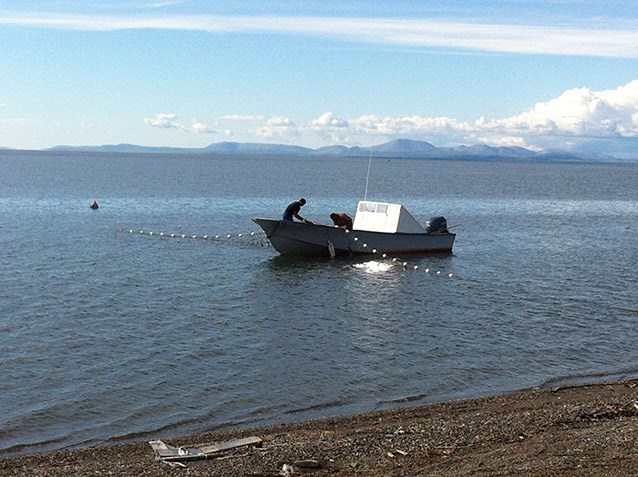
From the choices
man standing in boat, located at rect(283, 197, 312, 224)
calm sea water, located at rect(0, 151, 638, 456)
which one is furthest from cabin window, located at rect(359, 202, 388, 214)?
man standing in boat, located at rect(283, 197, 312, 224)

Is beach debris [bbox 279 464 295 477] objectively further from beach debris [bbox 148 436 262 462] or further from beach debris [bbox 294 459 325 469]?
beach debris [bbox 148 436 262 462]

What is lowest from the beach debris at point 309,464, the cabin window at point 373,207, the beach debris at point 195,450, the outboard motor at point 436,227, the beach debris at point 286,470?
the beach debris at point 195,450

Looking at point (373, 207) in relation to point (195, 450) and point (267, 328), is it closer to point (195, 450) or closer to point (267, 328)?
point (267, 328)

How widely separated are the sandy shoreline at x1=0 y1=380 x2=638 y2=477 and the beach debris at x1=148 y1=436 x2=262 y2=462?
0.55 ft

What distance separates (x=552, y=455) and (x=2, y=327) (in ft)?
53.7

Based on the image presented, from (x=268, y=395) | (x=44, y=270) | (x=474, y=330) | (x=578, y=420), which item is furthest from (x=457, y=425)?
(x=44, y=270)

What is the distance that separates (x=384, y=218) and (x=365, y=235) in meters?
1.68

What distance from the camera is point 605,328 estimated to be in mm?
25312

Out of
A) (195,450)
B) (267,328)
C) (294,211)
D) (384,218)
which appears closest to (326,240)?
(294,211)

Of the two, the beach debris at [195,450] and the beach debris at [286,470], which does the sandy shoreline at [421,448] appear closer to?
the beach debris at [286,470]

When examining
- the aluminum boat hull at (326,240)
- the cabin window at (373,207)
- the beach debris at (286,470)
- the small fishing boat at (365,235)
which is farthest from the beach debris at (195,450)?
the cabin window at (373,207)

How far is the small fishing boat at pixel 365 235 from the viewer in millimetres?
37156

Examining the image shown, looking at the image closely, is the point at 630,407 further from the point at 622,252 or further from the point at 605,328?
the point at 622,252

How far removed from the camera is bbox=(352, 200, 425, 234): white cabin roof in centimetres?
3884
